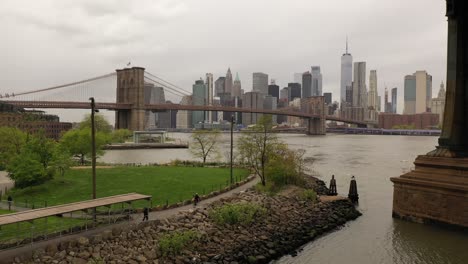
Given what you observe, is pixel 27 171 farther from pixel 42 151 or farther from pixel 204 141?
pixel 204 141

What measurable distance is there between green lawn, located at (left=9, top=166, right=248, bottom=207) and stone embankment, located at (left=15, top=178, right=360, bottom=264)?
3.59 metres

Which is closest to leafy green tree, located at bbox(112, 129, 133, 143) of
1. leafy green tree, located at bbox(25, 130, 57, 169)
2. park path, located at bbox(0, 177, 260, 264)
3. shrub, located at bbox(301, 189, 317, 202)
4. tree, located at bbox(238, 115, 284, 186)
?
tree, located at bbox(238, 115, 284, 186)

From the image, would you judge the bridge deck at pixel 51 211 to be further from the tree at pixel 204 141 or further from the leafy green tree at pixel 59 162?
the tree at pixel 204 141

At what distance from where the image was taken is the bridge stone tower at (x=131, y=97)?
401 ft

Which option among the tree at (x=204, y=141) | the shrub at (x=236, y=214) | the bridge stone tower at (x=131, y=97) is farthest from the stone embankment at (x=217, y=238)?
the bridge stone tower at (x=131, y=97)

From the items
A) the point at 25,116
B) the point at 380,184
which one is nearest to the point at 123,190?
the point at 380,184

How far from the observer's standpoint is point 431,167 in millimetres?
23578

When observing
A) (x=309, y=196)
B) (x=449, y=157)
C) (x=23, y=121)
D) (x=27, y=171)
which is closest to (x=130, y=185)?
(x=27, y=171)

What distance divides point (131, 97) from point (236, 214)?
113m

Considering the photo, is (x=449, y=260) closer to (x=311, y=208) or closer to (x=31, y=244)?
(x=311, y=208)

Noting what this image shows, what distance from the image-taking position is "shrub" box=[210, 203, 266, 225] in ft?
71.1

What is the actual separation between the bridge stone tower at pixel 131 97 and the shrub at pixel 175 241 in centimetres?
10350

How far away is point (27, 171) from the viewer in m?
25.8

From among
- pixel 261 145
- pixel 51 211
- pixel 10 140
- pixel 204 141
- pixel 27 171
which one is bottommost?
pixel 51 211
